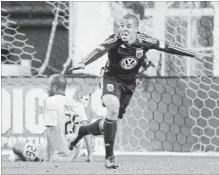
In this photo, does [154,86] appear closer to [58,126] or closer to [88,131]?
[58,126]

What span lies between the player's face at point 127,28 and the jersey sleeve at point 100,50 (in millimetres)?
60

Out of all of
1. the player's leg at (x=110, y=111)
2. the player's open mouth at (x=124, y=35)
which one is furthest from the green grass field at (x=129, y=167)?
the player's open mouth at (x=124, y=35)

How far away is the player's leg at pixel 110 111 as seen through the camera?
14.9 ft

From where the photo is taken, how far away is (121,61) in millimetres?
4699

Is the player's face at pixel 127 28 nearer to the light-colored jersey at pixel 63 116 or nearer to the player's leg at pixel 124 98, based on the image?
the player's leg at pixel 124 98

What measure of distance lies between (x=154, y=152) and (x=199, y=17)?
114cm

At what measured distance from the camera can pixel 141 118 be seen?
636 cm

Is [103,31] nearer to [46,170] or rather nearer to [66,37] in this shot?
[66,37]

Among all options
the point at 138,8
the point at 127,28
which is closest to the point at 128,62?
the point at 127,28

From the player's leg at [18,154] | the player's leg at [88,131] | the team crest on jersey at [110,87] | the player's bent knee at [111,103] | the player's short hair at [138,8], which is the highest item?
the player's short hair at [138,8]

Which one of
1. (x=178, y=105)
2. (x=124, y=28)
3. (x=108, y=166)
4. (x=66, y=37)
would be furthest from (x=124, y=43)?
(x=66, y=37)

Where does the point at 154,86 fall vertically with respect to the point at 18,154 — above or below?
above

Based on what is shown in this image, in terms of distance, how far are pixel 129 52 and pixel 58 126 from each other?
111 cm

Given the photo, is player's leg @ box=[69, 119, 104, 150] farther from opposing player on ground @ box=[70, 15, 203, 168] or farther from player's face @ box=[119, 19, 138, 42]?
player's face @ box=[119, 19, 138, 42]
